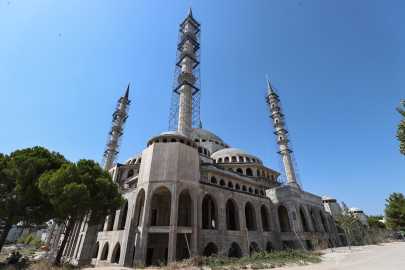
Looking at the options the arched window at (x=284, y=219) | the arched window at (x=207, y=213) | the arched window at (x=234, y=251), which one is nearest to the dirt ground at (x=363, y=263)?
the arched window at (x=234, y=251)

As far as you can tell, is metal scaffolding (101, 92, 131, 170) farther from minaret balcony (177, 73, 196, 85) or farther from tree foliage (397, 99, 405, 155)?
tree foliage (397, 99, 405, 155)

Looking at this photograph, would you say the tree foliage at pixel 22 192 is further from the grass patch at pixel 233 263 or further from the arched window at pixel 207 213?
the arched window at pixel 207 213

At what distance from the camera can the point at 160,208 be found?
77.7 feet

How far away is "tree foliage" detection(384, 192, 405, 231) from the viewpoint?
35375mm

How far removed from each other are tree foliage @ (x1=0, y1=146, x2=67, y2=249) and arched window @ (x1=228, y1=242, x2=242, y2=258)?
18310 mm

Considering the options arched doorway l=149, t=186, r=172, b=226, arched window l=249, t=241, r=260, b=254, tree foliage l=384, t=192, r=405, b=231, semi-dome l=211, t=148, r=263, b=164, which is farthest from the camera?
semi-dome l=211, t=148, r=263, b=164

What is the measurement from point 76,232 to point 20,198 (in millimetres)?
14176

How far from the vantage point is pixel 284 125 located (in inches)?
1832

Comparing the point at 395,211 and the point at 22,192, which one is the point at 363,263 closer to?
the point at 22,192

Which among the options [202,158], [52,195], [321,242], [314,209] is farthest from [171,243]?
[314,209]

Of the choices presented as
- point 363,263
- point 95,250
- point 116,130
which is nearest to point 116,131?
point 116,130

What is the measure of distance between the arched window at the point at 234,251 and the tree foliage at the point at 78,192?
43.2ft

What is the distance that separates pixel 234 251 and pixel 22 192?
2160 cm

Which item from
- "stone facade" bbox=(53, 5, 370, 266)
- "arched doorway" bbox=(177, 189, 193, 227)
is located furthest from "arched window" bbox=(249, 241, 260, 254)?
"arched doorway" bbox=(177, 189, 193, 227)
